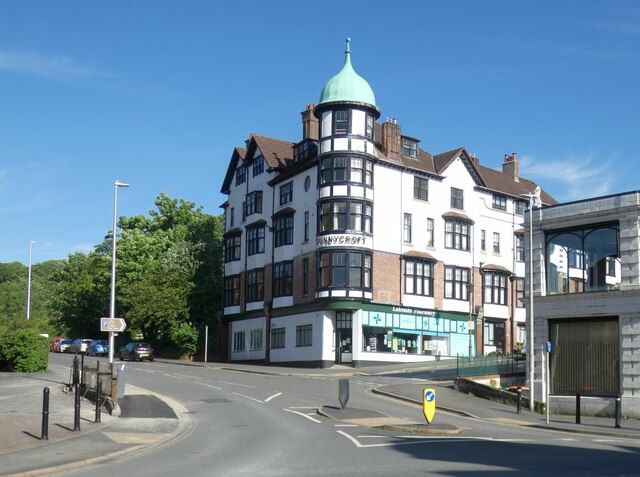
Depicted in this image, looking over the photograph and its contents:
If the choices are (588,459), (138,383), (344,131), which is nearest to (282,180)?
(344,131)

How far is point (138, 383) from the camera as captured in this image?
3716 cm

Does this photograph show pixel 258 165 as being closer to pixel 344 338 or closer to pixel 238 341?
pixel 238 341

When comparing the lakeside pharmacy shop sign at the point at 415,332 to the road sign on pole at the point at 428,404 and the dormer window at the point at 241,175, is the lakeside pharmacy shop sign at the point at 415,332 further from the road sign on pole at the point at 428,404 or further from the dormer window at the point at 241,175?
the road sign on pole at the point at 428,404

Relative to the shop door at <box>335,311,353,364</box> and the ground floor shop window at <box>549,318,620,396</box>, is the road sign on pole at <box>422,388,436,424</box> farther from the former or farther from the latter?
the shop door at <box>335,311,353,364</box>

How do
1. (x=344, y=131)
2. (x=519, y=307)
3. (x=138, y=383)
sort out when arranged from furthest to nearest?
(x=519, y=307)
(x=344, y=131)
(x=138, y=383)

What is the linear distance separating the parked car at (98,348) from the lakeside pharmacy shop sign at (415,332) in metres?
23.4

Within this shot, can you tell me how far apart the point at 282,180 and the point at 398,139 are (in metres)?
9.00

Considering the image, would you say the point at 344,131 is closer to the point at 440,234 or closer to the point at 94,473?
the point at 440,234

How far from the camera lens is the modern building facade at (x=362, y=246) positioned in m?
55.2

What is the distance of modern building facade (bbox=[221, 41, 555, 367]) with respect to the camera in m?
55.2

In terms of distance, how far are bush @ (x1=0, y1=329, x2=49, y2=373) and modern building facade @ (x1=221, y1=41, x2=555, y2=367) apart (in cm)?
2059

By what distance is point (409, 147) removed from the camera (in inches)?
2411

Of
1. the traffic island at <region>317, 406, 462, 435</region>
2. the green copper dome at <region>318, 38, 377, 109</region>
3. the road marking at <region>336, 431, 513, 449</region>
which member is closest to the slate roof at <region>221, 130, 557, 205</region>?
the green copper dome at <region>318, 38, 377, 109</region>

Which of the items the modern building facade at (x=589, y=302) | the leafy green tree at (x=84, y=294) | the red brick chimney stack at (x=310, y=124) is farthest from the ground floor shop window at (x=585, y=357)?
the leafy green tree at (x=84, y=294)
